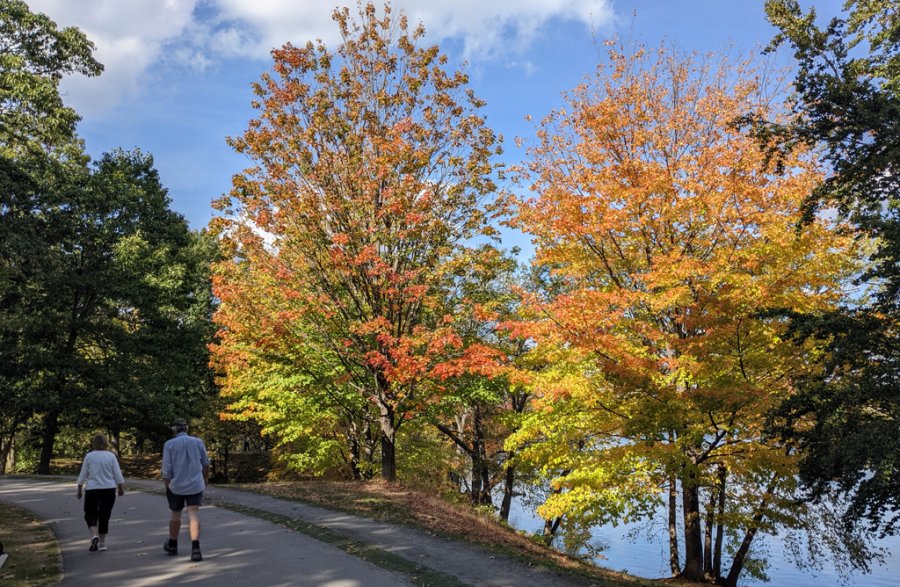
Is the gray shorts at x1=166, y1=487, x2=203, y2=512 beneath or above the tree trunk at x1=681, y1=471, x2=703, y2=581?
above

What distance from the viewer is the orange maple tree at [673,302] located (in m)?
11.9

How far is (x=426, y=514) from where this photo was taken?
1180cm

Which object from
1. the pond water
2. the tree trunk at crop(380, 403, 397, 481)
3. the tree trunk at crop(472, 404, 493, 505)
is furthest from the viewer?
the pond water

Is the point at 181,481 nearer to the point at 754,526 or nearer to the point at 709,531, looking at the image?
the point at 754,526

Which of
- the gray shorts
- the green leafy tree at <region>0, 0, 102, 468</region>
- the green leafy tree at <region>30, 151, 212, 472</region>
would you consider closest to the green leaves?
the green leafy tree at <region>0, 0, 102, 468</region>

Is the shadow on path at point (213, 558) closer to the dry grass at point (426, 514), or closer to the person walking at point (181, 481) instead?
the person walking at point (181, 481)

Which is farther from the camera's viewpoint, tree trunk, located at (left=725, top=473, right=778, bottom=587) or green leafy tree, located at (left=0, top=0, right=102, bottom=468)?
green leafy tree, located at (left=0, top=0, right=102, bottom=468)

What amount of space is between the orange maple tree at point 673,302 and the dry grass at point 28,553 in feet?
30.5

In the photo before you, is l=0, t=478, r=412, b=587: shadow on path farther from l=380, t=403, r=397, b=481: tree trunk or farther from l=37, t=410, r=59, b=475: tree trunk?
l=37, t=410, r=59, b=475: tree trunk

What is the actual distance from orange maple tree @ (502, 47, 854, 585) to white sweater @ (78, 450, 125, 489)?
8.32 meters

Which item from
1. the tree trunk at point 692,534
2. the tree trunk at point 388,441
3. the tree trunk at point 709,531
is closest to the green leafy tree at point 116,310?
the tree trunk at point 388,441

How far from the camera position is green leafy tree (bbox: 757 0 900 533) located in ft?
28.1

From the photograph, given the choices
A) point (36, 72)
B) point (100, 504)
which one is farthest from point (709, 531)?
point (36, 72)

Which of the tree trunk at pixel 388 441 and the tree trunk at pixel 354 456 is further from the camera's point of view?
the tree trunk at pixel 354 456
